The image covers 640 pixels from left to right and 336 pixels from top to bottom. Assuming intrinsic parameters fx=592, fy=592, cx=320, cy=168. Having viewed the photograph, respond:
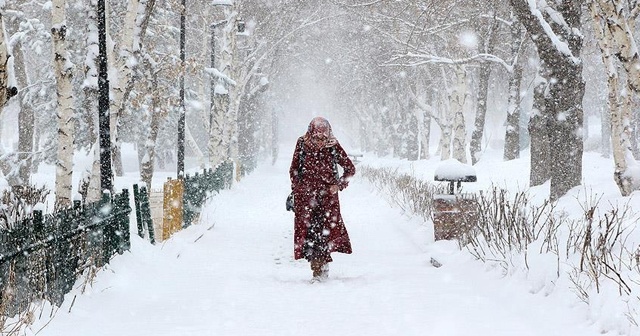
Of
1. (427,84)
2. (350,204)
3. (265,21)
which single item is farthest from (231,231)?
(427,84)

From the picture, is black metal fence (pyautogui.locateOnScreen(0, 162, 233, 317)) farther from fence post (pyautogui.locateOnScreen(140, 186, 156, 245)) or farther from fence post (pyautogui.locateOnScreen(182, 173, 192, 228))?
fence post (pyautogui.locateOnScreen(182, 173, 192, 228))

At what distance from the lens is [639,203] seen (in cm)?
686

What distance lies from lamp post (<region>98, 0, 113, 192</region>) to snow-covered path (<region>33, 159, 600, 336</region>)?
1179mm

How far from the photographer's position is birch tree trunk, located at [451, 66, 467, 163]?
22.4m

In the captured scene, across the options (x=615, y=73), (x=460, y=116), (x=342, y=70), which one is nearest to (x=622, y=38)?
(x=615, y=73)

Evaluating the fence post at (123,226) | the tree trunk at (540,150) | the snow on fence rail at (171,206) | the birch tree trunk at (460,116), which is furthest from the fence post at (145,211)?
the birch tree trunk at (460,116)

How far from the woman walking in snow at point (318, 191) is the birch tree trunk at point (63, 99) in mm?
4585

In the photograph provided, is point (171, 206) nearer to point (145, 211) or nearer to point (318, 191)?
point (145, 211)

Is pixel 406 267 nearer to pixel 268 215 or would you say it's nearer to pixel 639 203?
pixel 639 203

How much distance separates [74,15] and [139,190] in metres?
16.9

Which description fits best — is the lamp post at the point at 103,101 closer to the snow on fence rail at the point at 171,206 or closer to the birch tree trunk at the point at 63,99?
the snow on fence rail at the point at 171,206

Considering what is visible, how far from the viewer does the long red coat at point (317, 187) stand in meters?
7.01

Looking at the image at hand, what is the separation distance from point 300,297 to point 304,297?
4 centimetres

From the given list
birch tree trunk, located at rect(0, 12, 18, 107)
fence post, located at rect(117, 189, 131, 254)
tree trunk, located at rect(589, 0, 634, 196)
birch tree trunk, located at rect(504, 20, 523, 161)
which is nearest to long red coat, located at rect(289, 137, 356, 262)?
fence post, located at rect(117, 189, 131, 254)
